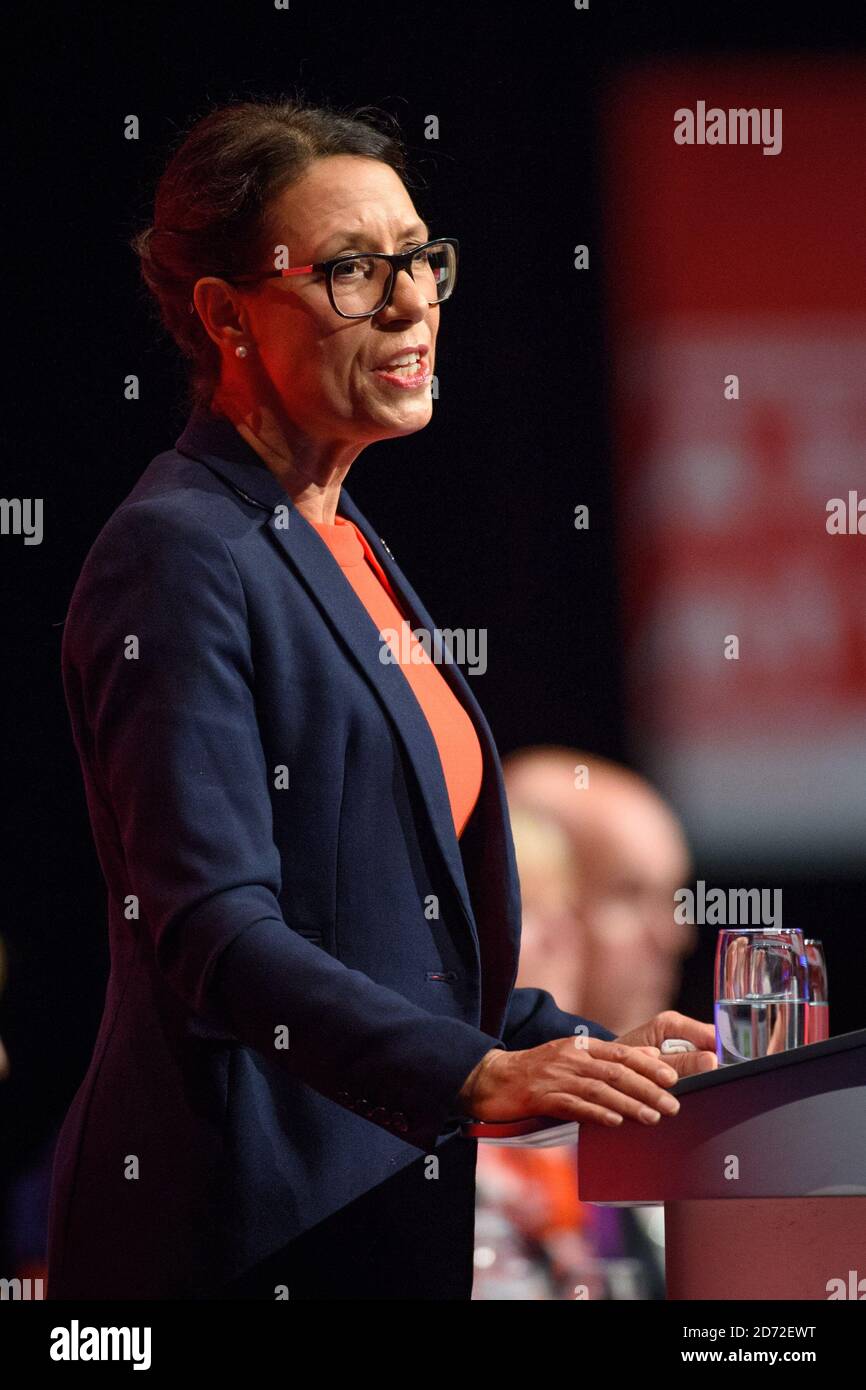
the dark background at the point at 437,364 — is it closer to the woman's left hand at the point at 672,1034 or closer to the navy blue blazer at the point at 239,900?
the navy blue blazer at the point at 239,900

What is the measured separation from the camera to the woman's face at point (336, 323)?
180cm

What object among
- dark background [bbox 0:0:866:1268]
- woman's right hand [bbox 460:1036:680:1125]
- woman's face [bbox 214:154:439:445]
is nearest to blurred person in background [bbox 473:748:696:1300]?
dark background [bbox 0:0:866:1268]

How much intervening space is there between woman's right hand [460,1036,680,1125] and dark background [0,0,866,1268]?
166cm

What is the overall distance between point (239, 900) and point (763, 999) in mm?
531

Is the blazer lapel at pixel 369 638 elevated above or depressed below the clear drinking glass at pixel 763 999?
above

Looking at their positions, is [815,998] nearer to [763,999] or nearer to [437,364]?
[763,999]

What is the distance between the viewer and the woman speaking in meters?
1.45

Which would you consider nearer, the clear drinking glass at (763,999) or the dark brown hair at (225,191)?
the clear drinking glass at (763,999)

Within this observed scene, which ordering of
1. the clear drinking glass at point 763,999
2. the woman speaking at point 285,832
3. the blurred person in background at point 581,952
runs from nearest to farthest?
the woman speaking at point 285,832 → the clear drinking glass at point 763,999 → the blurred person in background at point 581,952

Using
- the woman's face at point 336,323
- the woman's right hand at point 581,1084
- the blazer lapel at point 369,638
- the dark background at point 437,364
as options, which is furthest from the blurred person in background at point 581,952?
the woman's right hand at point 581,1084

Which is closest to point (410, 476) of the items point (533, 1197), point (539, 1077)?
point (533, 1197)

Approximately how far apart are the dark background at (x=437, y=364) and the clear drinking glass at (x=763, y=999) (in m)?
1.42

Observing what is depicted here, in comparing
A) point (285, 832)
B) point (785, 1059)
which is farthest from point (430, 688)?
point (785, 1059)
